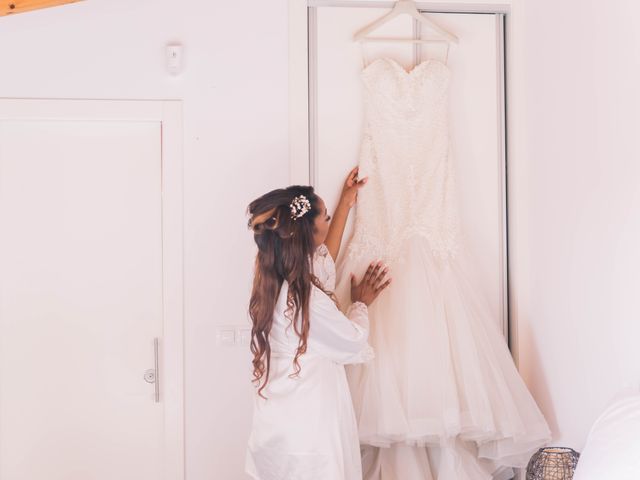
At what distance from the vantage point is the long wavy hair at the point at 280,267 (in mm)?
1972

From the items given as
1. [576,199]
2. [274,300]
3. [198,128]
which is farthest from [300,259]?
[576,199]

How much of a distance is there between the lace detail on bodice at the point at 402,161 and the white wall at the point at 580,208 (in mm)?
354

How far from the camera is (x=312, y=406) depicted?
2.02 m

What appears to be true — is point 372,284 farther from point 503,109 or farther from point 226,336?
point 503,109

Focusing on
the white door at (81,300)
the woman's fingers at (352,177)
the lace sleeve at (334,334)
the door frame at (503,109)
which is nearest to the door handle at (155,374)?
the white door at (81,300)

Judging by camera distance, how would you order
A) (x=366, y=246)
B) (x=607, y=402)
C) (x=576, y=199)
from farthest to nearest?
1. (x=366, y=246)
2. (x=576, y=199)
3. (x=607, y=402)

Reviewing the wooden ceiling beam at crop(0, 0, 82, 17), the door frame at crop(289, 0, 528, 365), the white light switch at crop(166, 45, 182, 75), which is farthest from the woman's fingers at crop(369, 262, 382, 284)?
the wooden ceiling beam at crop(0, 0, 82, 17)

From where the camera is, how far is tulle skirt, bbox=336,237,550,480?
7.09 feet

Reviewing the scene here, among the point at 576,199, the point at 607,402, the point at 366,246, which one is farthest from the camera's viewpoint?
the point at 366,246

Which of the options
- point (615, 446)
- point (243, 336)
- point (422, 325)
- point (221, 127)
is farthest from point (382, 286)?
point (615, 446)

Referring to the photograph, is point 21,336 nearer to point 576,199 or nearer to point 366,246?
point 366,246

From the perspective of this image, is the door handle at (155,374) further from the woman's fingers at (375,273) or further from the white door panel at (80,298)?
the woman's fingers at (375,273)

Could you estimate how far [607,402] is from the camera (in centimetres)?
190

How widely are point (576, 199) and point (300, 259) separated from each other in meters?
0.95
